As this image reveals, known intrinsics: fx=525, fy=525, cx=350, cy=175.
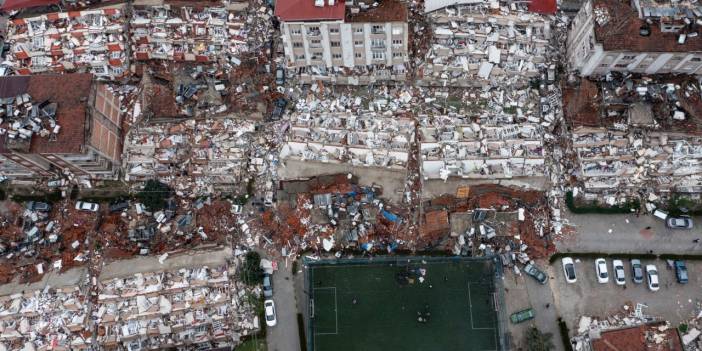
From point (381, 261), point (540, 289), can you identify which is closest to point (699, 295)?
point (540, 289)

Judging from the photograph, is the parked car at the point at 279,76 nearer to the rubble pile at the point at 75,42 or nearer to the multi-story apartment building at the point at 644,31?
the rubble pile at the point at 75,42

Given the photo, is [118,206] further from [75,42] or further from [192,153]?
[75,42]

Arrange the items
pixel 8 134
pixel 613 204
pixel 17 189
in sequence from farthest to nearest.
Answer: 1. pixel 17 189
2. pixel 613 204
3. pixel 8 134

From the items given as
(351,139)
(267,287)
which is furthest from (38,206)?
(351,139)

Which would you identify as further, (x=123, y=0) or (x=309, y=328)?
(x=123, y=0)

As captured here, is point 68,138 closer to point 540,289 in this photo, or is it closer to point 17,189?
point 17,189

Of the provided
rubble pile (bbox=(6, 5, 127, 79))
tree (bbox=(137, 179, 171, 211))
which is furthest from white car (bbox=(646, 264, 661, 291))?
rubble pile (bbox=(6, 5, 127, 79))

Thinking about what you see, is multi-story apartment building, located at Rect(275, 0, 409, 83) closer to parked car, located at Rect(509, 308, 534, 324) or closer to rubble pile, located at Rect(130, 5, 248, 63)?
rubble pile, located at Rect(130, 5, 248, 63)
